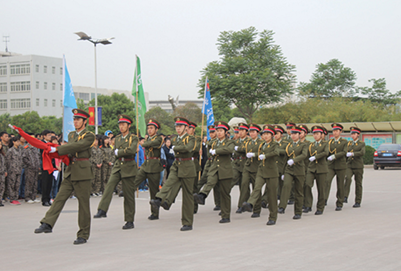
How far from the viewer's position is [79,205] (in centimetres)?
741

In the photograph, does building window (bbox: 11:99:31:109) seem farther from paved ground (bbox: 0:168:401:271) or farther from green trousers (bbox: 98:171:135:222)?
green trousers (bbox: 98:171:135:222)

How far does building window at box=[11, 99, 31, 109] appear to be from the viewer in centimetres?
8306

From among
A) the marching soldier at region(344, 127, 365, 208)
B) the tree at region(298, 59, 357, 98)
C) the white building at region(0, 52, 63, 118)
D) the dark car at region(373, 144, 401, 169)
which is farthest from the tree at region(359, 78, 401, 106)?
the white building at region(0, 52, 63, 118)

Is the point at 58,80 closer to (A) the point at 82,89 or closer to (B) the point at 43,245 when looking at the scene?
(A) the point at 82,89

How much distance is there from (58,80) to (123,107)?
1382 inches

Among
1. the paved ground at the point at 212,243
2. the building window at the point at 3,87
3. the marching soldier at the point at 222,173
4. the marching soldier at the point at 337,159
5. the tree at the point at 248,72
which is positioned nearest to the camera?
the paved ground at the point at 212,243

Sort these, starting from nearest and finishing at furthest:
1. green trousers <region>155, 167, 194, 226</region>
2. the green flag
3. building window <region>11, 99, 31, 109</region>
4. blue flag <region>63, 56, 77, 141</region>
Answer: green trousers <region>155, 167, 194, 226</region>, blue flag <region>63, 56, 77, 141</region>, the green flag, building window <region>11, 99, 31, 109</region>

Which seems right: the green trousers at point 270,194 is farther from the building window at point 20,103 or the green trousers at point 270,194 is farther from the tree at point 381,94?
the building window at point 20,103

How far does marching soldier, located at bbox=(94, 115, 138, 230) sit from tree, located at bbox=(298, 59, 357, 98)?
46.2 meters

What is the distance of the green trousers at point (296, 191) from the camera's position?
9.82 metres

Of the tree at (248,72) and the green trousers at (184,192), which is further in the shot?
the tree at (248,72)

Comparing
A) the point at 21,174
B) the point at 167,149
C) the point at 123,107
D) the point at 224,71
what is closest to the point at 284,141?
the point at 167,149

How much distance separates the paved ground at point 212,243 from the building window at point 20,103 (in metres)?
77.2

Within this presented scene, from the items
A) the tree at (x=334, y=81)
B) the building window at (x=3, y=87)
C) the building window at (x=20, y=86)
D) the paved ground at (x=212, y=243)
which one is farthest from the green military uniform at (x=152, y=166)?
the building window at (x=3, y=87)
